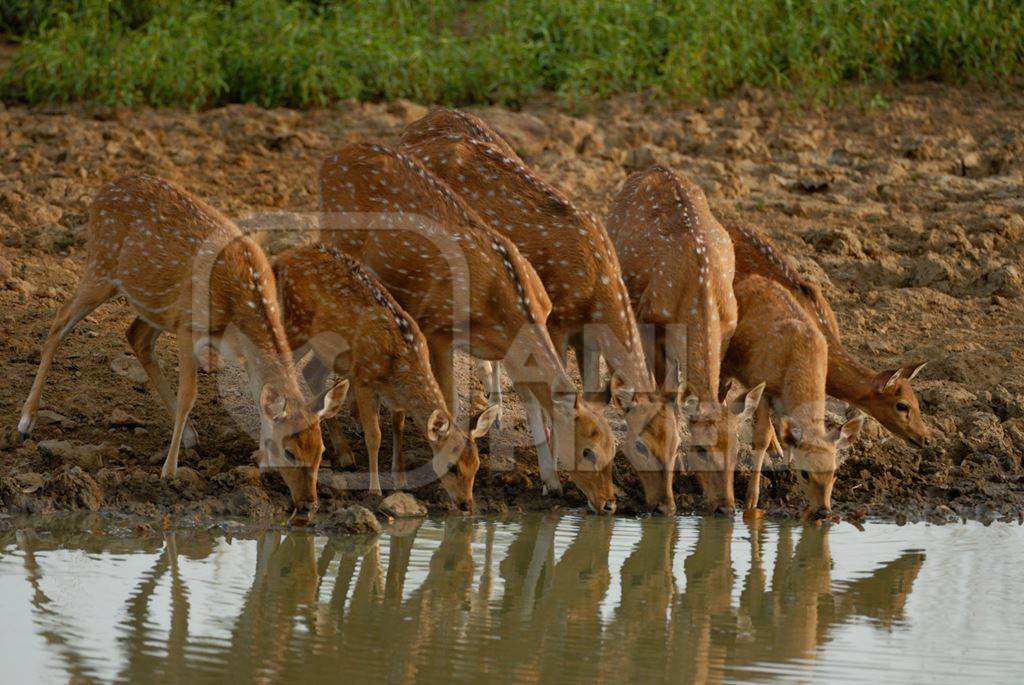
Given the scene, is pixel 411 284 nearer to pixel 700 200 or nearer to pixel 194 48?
pixel 700 200

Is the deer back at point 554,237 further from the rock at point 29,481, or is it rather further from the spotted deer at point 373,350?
the rock at point 29,481

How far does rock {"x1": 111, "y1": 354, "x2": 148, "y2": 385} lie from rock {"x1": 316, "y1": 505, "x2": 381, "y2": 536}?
7.39ft

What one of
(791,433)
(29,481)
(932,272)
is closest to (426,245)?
(791,433)

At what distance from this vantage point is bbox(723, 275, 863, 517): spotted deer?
10.2m

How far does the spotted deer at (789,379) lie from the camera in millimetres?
10234

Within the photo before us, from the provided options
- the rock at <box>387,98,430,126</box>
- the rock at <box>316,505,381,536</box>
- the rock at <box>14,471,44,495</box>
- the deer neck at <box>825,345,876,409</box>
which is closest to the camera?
the rock at <box>316,505,381,536</box>

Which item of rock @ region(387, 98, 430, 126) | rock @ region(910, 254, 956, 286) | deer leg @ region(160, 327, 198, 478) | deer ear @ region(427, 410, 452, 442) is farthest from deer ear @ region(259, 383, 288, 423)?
rock @ region(387, 98, 430, 126)

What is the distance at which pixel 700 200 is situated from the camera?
11.6m

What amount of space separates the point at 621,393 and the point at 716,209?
15.0 feet

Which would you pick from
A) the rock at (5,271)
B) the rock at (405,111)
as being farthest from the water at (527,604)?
the rock at (405,111)

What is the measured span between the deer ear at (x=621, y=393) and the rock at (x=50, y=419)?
329 cm

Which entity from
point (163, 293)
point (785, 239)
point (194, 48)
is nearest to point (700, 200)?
point (785, 239)

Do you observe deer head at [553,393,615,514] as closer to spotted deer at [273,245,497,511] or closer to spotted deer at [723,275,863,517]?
spotted deer at [273,245,497,511]

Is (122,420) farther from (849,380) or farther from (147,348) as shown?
(849,380)
